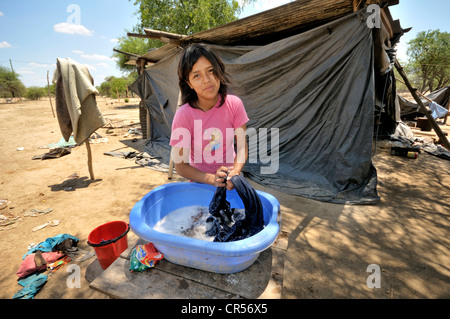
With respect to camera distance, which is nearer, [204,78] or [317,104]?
[204,78]

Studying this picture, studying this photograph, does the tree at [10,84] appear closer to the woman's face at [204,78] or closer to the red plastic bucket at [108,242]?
A: the red plastic bucket at [108,242]

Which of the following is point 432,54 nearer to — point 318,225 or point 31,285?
point 318,225

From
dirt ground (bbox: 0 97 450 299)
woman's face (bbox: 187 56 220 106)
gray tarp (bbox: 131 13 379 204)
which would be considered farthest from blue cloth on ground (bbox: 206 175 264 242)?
gray tarp (bbox: 131 13 379 204)

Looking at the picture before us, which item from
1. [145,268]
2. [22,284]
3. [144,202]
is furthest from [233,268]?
[22,284]

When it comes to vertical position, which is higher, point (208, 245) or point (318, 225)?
point (208, 245)

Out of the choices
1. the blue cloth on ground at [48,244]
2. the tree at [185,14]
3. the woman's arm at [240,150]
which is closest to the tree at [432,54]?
the tree at [185,14]

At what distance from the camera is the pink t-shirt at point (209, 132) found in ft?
4.88

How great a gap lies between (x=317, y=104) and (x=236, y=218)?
2.97m

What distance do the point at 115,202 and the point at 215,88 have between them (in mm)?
2727

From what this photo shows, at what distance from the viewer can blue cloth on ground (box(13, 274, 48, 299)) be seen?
1.70 m

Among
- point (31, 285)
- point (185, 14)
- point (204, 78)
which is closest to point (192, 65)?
point (204, 78)

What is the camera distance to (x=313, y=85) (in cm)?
359

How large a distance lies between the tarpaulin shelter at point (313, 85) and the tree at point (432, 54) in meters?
17.3

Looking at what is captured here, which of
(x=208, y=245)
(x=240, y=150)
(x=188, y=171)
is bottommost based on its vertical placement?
(x=208, y=245)
